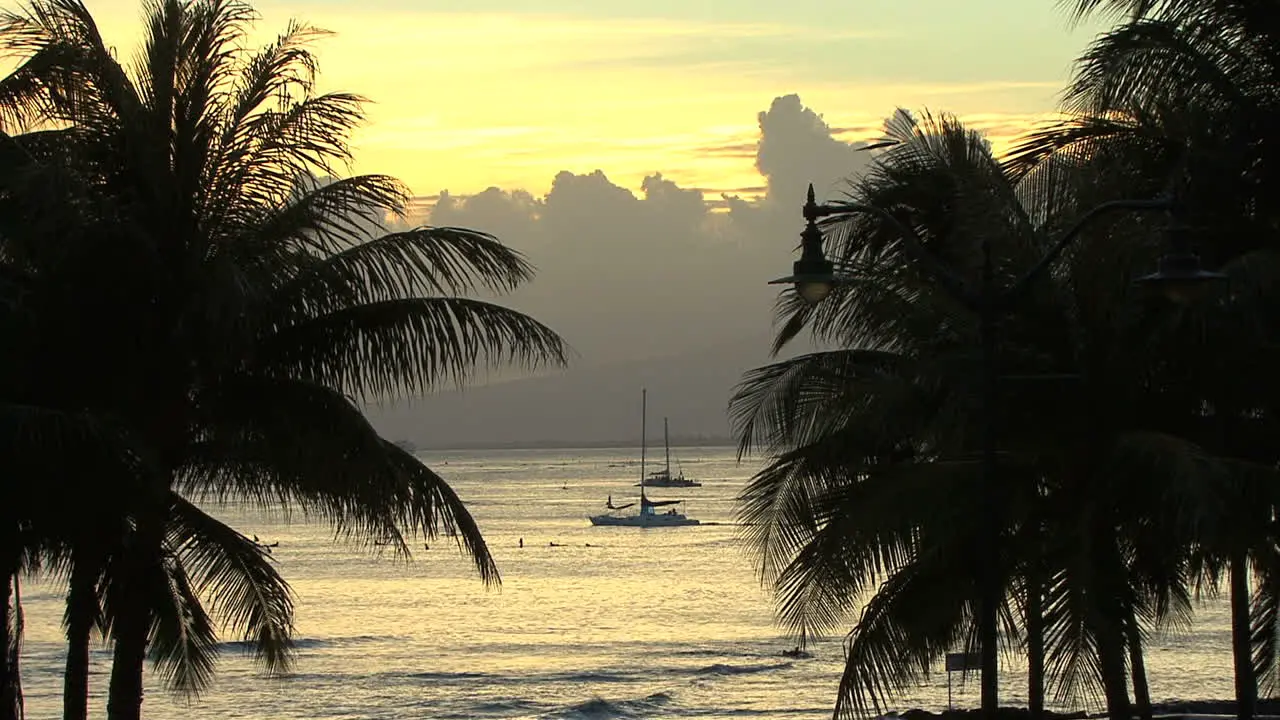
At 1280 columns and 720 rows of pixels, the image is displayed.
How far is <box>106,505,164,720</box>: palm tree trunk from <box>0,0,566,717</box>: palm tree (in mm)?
20

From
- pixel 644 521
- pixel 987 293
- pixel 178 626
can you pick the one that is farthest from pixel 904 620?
pixel 644 521

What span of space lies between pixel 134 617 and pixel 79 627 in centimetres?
47

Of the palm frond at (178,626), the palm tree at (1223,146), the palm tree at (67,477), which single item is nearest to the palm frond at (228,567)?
the palm tree at (67,477)

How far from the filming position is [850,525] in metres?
14.4

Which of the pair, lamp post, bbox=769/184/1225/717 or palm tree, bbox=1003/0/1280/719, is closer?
lamp post, bbox=769/184/1225/717

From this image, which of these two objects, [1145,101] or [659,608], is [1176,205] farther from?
[659,608]

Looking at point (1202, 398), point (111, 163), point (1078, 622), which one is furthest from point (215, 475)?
point (1202, 398)

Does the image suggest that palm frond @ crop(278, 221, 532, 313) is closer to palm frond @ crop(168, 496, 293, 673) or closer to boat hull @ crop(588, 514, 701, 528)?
palm frond @ crop(168, 496, 293, 673)

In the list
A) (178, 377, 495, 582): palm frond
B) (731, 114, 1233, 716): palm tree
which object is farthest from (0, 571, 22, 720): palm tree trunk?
(731, 114, 1233, 716): palm tree

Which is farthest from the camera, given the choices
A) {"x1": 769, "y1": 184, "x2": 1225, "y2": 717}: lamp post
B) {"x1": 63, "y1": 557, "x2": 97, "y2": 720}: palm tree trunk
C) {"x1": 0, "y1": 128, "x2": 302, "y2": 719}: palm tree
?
{"x1": 63, "y1": 557, "x2": 97, "y2": 720}: palm tree trunk

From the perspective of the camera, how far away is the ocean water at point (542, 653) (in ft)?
153

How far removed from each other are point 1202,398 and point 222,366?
8741mm

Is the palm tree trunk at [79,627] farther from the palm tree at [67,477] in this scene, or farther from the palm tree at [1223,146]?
the palm tree at [1223,146]

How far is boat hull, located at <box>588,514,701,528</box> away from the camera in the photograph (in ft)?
438
